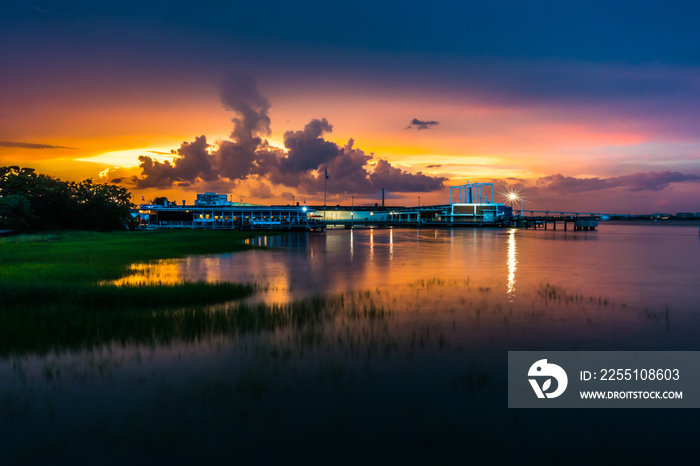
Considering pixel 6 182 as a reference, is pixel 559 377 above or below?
below

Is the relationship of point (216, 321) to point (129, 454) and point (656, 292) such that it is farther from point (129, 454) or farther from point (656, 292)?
point (656, 292)

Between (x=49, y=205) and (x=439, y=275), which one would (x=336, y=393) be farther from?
(x=49, y=205)

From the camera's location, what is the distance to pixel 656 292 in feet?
89.7

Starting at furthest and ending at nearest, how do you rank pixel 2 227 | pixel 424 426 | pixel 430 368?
pixel 2 227 → pixel 430 368 → pixel 424 426

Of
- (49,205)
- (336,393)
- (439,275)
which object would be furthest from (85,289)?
(49,205)

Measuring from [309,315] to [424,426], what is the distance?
33.1 feet

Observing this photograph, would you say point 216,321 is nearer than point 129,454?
No

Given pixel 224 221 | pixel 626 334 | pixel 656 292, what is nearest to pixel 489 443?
pixel 626 334

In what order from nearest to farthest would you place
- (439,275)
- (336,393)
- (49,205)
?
1. (336,393)
2. (439,275)
3. (49,205)

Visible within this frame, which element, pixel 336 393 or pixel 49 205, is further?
pixel 49 205

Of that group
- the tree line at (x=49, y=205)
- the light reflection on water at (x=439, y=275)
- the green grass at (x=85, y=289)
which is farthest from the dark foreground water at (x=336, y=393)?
the tree line at (x=49, y=205)

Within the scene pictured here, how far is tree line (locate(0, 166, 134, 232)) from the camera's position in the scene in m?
66.6

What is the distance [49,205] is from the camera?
250ft

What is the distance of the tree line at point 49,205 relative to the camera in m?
66.6
